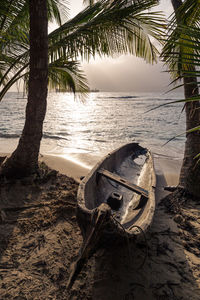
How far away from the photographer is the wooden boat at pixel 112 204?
1.62 meters

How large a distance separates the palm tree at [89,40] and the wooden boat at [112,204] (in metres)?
1.54

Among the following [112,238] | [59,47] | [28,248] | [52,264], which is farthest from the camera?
[59,47]

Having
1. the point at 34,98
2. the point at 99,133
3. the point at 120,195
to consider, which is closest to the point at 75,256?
the point at 120,195

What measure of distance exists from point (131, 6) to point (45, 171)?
391cm

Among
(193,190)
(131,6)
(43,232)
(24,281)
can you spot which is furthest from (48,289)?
(131,6)

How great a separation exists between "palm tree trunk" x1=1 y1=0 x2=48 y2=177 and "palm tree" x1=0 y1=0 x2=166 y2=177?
2 centimetres

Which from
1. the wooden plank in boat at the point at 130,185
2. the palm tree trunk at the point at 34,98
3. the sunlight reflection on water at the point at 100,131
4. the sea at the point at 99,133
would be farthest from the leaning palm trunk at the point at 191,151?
the palm tree trunk at the point at 34,98

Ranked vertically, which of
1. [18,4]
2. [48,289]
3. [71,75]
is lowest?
[48,289]

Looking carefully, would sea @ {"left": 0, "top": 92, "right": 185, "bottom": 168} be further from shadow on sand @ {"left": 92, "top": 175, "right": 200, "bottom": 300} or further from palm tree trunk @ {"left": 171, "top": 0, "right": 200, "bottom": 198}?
shadow on sand @ {"left": 92, "top": 175, "right": 200, "bottom": 300}

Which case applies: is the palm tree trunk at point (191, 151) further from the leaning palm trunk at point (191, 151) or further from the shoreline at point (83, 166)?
the shoreline at point (83, 166)

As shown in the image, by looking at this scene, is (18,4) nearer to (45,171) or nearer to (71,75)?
(71,75)

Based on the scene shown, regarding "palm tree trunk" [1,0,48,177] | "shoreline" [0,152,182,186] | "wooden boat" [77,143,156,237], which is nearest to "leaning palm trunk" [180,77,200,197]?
"wooden boat" [77,143,156,237]

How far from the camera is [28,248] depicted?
2498 millimetres

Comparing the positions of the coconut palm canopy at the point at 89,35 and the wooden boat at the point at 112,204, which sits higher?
the coconut palm canopy at the point at 89,35
